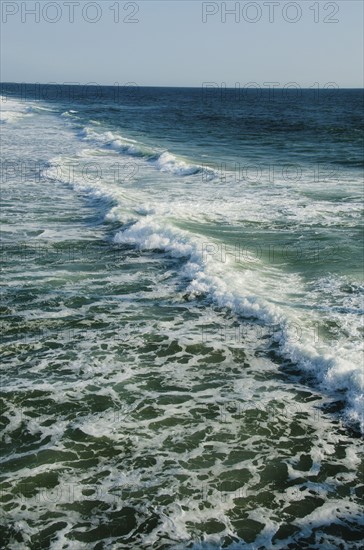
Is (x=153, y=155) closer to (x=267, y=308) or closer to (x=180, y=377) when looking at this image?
(x=267, y=308)

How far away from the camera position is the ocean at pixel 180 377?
4672 millimetres

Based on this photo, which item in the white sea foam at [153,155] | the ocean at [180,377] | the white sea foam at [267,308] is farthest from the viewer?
the white sea foam at [153,155]

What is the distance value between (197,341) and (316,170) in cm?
2017

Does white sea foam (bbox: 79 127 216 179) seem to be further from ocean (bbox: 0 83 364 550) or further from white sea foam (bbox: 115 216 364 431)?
white sea foam (bbox: 115 216 364 431)

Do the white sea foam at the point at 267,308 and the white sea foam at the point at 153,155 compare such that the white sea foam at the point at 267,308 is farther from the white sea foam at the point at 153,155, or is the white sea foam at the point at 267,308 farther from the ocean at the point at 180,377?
the white sea foam at the point at 153,155

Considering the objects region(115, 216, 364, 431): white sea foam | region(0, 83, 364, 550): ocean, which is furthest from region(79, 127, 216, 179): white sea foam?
region(115, 216, 364, 431): white sea foam

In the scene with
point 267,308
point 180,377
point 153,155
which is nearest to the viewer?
point 180,377

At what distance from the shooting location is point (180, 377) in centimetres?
697

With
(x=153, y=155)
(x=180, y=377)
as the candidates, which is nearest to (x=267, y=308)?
(x=180, y=377)

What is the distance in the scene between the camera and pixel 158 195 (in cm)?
1934

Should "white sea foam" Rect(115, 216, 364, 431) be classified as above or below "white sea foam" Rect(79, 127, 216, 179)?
below

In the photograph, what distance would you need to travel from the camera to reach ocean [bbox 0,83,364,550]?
4672 millimetres

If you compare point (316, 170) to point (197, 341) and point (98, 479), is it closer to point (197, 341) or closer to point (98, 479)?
point (197, 341)

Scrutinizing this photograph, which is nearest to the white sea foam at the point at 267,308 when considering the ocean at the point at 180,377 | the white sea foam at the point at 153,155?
the ocean at the point at 180,377
